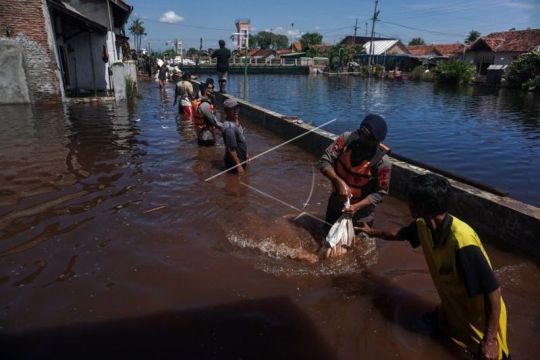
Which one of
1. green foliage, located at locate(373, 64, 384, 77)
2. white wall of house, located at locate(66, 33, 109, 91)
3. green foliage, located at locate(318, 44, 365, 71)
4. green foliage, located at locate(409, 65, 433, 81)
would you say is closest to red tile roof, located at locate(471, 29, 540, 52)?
green foliage, located at locate(409, 65, 433, 81)

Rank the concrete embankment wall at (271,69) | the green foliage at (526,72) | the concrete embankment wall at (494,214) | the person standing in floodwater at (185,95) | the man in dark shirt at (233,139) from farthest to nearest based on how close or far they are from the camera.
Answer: the concrete embankment wall at (271,69) → the green foliage at (526,72) → the person standing in floodwater at (185,95) → the man in dark shirt at (233,139) → the concrete embankment wall at (494,214)

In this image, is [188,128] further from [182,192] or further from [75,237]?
[75,237]

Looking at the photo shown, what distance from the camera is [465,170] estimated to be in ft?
30.4

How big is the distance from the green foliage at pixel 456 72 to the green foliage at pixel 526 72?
3.93 metres

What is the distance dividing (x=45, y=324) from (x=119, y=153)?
6026 millimetres

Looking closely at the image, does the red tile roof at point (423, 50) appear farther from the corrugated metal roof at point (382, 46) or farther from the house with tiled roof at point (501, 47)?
the house with tiled roof at point (501, 47)

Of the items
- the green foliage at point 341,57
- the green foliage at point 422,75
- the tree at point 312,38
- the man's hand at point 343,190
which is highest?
the tree at point 312,38

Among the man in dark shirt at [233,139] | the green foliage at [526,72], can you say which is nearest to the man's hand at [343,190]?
the man in dark shirt at [233,139]

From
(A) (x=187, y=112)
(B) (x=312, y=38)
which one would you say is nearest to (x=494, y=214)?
(A) (x=187, y=112)

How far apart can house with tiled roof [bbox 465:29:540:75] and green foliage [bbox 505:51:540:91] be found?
21.2ft

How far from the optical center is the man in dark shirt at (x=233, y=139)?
682cm

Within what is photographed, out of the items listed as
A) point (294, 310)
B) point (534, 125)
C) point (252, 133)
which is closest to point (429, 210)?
point (294, 310)

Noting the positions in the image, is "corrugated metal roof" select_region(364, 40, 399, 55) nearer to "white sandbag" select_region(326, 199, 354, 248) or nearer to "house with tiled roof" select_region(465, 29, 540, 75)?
"house with tiled roof" select_region(465, 29, 540, 75)

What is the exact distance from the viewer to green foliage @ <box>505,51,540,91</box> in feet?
101
